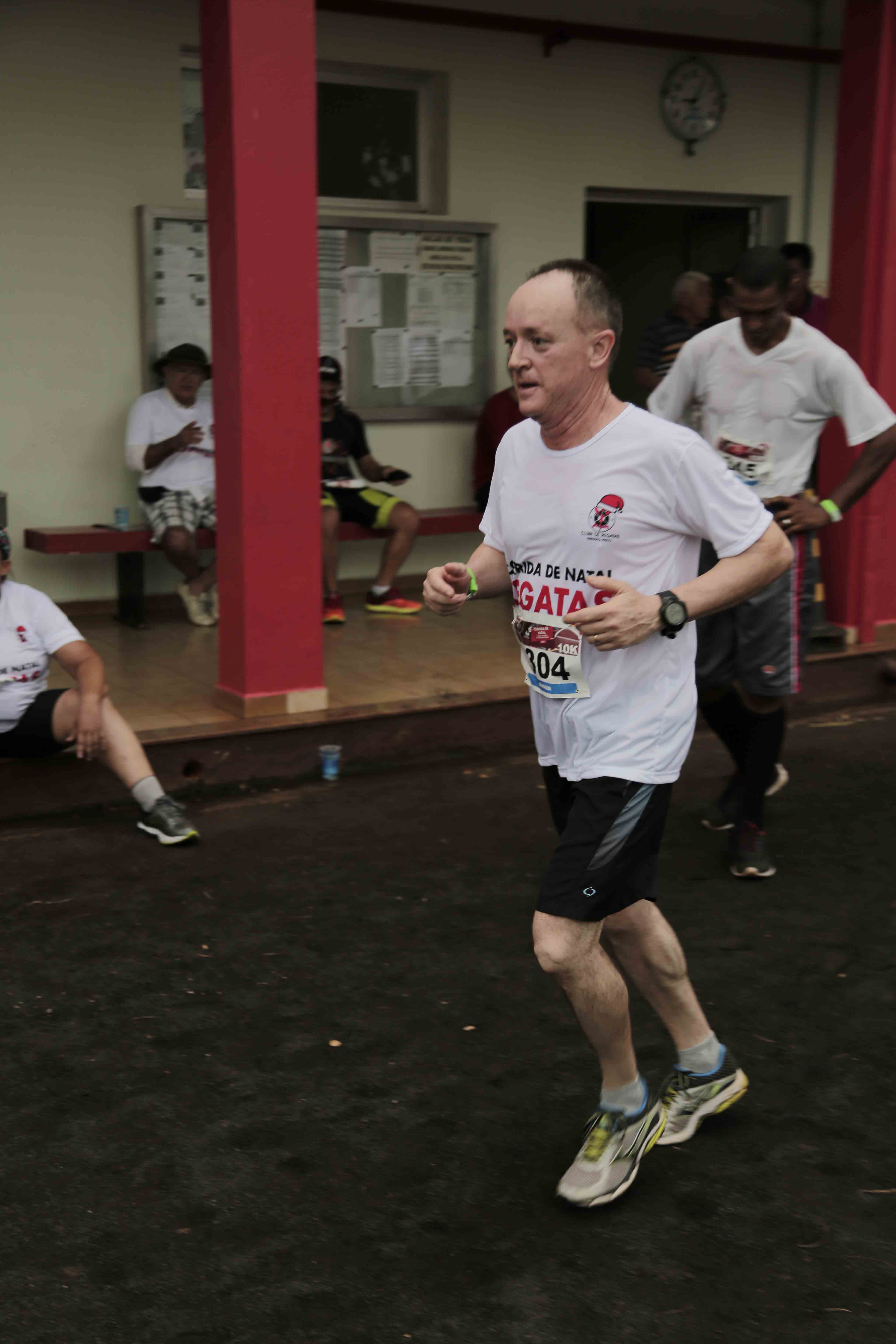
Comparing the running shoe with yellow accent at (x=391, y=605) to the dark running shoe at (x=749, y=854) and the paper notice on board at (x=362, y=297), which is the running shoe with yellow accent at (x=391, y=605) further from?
the dark running shoe at (x=749, y=854)

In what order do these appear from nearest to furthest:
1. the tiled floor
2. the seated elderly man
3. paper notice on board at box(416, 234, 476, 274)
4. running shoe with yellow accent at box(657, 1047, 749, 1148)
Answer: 1. running shoe with yellow accent at box(657, 1047, 749, 1148)
2. the tiled floor
3. the seated elderly man
4. paper notice on board at box(416, 234, 476, 274)

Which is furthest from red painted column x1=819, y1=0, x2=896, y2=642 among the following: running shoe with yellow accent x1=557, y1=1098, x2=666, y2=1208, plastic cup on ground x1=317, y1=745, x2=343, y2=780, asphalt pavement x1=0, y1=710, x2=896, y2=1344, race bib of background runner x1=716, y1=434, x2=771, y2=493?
running shoe with yellow accent x1=557, y1=1098, x2=666, y2=1208

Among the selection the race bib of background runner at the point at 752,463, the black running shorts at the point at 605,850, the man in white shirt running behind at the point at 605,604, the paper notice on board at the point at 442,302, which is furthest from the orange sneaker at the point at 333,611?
the black running shorts at the point at 605,850

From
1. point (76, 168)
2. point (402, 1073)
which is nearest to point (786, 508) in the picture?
point (402, 1073)

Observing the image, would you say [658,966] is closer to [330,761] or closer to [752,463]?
[752,463]

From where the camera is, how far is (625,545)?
9.70 ft

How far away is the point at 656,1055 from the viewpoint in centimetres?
368

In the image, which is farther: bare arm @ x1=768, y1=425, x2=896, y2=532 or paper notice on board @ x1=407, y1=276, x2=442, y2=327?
paper notice on board @ x1=407, y1=276, x2=442, y2=327

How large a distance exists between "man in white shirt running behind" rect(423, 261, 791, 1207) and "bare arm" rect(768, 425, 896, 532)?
1709 millimetres

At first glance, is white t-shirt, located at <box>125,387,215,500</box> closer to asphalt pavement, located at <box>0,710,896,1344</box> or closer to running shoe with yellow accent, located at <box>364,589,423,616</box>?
running shoe with yellow accent, located at <box>364,589,423,616</box>

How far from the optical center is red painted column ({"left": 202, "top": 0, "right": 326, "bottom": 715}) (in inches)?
228

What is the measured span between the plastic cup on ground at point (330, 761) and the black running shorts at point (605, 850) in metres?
3.11

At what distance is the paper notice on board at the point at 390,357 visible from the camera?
9.22 metres

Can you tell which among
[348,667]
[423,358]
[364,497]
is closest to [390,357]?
[423,358]
